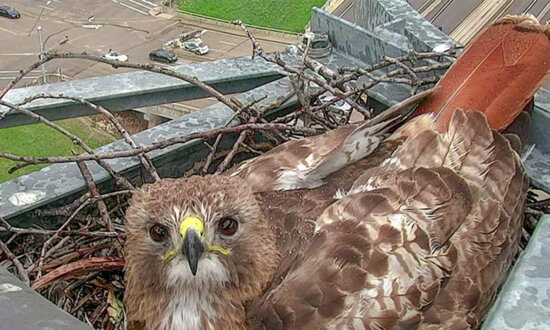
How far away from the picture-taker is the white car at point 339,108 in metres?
3.75

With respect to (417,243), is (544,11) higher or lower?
lower

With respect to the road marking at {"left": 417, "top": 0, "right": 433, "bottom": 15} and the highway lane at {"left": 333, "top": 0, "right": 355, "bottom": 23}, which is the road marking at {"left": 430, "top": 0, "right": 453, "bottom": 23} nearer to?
the road marking at {"left": 417, "top": 0, "right": 433, "bottom": 15}

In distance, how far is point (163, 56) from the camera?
20.0 m

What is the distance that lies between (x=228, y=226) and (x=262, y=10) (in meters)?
22.3

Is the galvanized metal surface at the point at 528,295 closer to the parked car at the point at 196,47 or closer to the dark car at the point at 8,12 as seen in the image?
the parked car at the point at 196,47

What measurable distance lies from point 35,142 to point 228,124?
1179 centimetres

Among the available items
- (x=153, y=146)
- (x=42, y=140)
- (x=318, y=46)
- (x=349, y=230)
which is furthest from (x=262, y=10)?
(x=349, y=230)

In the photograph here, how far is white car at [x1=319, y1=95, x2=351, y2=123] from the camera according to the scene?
12.3 ft

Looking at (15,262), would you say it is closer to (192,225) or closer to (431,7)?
(192,225)

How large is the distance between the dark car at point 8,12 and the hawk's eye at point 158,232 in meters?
23.6

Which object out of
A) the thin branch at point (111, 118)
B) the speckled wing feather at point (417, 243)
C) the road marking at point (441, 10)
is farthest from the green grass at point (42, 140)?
the speckled wing feather at point (417, 243)

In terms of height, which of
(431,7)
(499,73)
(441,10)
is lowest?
(431,7)

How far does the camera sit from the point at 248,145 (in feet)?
12.3

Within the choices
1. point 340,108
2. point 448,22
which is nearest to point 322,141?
point 340,108
